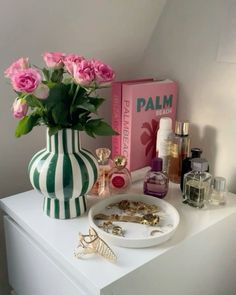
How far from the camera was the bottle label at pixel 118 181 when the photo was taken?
90 centimetres

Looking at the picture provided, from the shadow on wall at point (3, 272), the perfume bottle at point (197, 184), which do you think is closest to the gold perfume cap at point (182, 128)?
the perfume bottle at point (197, 184)

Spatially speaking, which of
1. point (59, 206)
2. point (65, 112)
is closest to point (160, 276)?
point (59, 206)

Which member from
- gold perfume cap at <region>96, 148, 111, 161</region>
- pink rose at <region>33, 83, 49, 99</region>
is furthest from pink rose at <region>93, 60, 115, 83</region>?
gold perfume cap at <region>96, 148, 111, 161</region>

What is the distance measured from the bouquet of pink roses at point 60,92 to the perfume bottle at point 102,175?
15cm

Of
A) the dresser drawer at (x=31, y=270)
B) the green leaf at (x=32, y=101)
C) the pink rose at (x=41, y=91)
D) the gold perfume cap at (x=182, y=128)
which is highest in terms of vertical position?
the pink rose at (x=41, y=91)

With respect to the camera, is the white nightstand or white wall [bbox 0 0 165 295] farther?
white wall [bbox 0 0 165 295]

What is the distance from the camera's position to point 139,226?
76 cm

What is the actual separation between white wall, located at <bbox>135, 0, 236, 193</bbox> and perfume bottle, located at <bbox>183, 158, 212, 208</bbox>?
0.44 ft

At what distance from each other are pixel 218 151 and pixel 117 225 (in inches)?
15.5

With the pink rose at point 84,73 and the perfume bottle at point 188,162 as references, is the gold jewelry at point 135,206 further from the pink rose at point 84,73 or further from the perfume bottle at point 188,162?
the pink rose at point 84,73

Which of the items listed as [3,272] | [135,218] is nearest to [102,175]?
[135,218]

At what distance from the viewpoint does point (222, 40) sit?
35.6 inches

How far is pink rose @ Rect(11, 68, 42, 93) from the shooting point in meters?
0.65

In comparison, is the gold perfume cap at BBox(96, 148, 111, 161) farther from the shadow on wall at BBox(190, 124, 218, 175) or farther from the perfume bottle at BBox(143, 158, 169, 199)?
the shadow on wall at BBox(190, 124, 218, 175)
